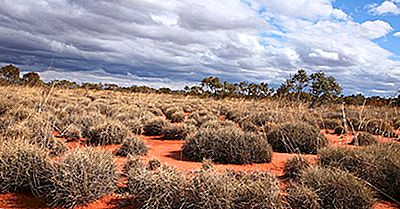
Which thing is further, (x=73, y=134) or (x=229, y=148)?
(x=73, y=134)

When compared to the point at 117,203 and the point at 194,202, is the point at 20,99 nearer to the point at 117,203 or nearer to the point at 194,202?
the point at 117,203

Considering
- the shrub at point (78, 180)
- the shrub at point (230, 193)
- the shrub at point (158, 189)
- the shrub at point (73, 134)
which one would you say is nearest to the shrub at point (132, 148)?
the shrub at point (73, 134)

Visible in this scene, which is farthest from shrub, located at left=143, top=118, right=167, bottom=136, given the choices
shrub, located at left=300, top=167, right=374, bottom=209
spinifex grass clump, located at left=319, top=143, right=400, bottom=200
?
shrub, located at left=300, top=167, right=374, bottom=209

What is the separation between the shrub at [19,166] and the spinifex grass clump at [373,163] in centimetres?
574

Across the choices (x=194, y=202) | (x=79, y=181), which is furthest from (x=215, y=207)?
(x=79, y=181)

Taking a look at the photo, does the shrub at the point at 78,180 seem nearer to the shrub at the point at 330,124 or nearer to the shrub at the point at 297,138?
the shrub at the point at 297,138

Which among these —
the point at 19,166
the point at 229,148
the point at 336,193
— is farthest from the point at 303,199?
the point at 19,166

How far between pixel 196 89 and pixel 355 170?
2063 inches

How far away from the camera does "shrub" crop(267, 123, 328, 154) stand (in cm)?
1093

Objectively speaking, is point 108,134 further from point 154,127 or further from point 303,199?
point 303,199

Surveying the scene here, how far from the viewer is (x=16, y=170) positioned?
6.37m

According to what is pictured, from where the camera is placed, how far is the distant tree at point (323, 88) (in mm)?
23075

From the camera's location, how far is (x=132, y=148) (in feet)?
30.6

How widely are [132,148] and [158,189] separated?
3771 mm
